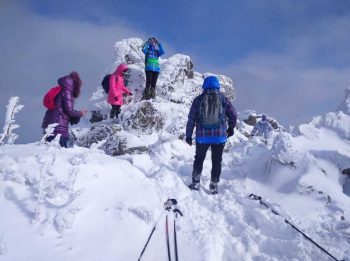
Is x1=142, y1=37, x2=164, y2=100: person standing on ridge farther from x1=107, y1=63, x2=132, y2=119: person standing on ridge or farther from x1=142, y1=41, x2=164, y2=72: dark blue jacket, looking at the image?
x1=107, y1=63, x2=132, y2=119: person standing on ridge

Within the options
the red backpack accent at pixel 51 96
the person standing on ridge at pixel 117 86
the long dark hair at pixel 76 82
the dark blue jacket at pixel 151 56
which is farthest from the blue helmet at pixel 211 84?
the person standing on ridge at pixel 117 86

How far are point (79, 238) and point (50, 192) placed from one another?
75 centimetres

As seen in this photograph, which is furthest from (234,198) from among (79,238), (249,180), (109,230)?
(79,238)

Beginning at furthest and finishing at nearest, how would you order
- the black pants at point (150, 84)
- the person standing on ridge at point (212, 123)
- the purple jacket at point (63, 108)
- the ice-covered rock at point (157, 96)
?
the black pants at point (150, 84) < the ice-covered rock at point (157, 96) < the person standing on ridge at point (212, 123) < the purple jacket at point (63, 108)

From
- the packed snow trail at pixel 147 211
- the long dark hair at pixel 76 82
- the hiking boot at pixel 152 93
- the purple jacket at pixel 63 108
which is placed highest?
the hiking boot at pixel 152 93

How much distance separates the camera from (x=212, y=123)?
6695mm

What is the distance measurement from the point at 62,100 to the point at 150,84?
6818 millimetres

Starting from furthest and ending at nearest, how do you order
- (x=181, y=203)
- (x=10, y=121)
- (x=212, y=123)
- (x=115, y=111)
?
1. (x=115, y=111)
2. (x=212, y=123)
3. (x=181, y=203)
4. (x=10, y=121)

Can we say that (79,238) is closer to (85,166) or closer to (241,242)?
(85,166)

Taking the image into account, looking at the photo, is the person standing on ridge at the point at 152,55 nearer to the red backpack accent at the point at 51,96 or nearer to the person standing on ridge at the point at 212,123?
the person standing on ridge at the point at 212,123

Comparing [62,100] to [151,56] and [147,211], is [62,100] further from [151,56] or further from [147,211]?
[151,56]

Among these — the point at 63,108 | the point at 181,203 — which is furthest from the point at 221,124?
the point at 63,108

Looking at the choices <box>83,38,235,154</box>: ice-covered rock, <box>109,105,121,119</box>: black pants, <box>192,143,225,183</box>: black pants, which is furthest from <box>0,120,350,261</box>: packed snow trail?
<box>109,105,121,119</box>: black pants

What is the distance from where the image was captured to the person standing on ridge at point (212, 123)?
22.0ft
